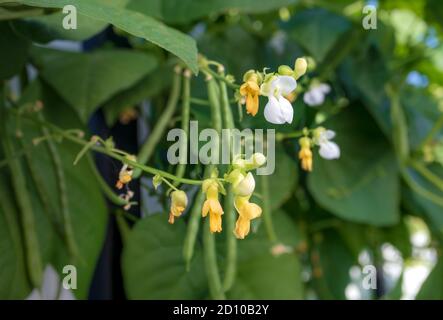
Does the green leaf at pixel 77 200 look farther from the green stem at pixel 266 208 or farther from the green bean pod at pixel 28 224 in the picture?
the green stem at pixel 266 208

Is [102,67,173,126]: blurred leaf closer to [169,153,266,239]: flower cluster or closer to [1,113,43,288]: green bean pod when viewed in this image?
[1,113,43,288]: green bean pod

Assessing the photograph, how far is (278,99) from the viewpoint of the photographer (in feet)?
1.01

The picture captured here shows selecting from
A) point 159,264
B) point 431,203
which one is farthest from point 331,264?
point 159,264

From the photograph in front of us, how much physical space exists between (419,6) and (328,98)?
1.06ft

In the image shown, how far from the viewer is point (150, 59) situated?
56cm

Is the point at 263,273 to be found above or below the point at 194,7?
below

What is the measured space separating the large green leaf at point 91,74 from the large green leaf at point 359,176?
20 cm

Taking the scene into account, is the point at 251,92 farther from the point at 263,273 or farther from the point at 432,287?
the point at 432,287

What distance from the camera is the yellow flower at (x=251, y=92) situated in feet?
1.00

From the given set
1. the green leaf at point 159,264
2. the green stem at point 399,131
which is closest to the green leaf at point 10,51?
the green leaf at point 159,264

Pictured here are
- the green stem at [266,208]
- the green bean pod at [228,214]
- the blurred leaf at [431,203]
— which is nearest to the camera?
the green bean pod at [228,214]

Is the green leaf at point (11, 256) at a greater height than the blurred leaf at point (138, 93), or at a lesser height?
lesser

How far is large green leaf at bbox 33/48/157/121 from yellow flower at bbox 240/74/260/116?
25cm

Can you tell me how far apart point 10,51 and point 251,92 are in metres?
0.22
